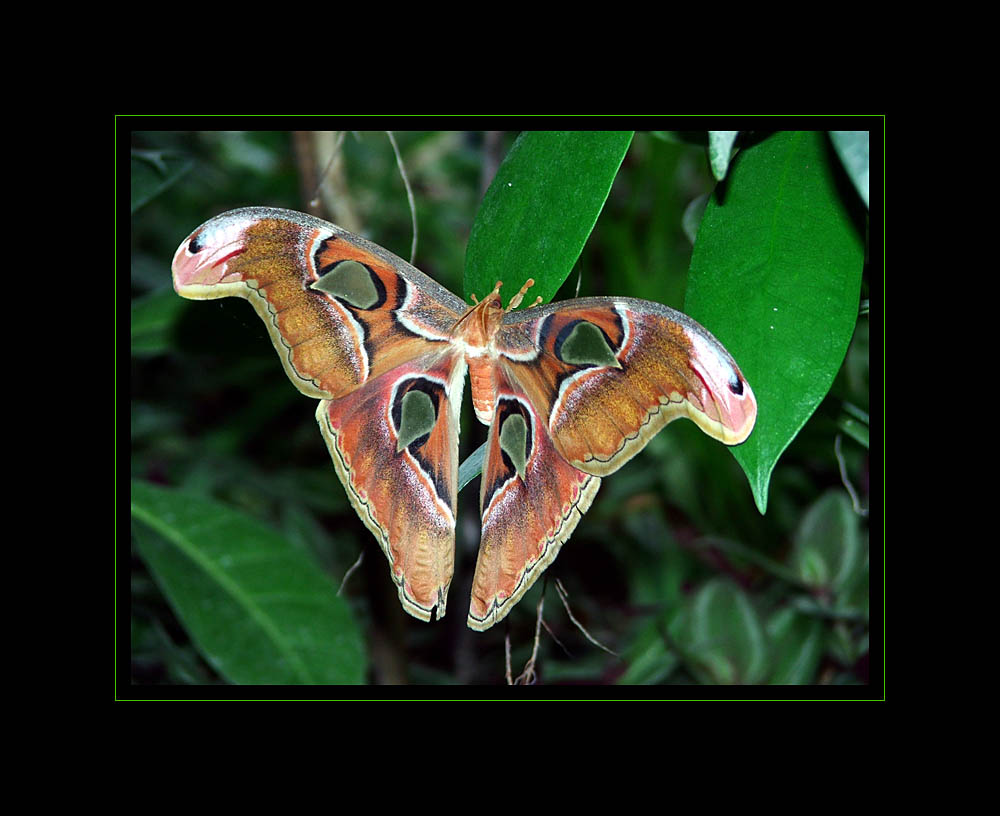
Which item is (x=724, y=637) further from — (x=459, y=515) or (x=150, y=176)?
(x=150, y=176)

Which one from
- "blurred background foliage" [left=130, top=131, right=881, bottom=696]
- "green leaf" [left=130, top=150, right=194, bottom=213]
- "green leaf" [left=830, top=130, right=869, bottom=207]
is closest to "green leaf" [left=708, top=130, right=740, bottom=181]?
"blurred background foliage" [left=130, top=131, right=881, bottom=696]

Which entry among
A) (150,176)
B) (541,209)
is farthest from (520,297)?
(150,176)

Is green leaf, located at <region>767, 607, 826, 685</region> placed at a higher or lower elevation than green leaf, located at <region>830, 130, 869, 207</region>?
lower

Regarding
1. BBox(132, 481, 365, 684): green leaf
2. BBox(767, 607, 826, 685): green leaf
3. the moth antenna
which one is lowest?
BBox(767, 607, 826, 685): green leaf

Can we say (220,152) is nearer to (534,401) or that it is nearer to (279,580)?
(279,580)

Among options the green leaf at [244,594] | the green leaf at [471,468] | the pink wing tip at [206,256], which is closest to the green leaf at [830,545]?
the green leaf at [244,594]

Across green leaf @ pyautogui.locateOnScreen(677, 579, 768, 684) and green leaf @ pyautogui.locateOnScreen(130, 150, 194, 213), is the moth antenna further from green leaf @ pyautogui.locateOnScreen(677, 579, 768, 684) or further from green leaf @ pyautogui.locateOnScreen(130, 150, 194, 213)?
green leaf @ pyautogui.locateOnScreen(677, 579, 768, 684)
